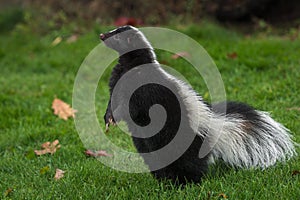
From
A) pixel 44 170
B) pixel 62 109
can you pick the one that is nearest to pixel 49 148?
pixel 44 170

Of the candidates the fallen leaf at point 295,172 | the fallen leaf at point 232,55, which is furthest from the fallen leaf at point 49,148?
the fallen leaf at point 232,55

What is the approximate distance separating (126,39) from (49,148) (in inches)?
63.2

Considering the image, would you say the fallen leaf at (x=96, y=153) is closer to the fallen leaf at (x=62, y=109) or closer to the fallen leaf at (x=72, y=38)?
the fallen leaf at (x=62, y=109)

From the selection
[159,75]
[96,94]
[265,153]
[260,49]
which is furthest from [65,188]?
[260,49]

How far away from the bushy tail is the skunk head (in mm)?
867

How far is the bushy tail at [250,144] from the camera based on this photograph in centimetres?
375

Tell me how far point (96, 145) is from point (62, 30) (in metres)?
5.03

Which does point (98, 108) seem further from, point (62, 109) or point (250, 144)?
point (250, 144)

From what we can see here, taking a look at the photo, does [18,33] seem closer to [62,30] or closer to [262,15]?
[62,30]

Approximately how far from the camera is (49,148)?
4.79 meters

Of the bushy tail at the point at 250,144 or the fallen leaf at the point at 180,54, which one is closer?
the bushy tail at the point at 250,144

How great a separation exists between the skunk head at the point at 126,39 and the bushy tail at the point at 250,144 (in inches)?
34.1

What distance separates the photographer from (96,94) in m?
6.56

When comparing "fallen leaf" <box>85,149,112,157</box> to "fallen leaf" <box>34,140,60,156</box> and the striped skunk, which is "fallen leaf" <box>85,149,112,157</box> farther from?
the striped skunk
